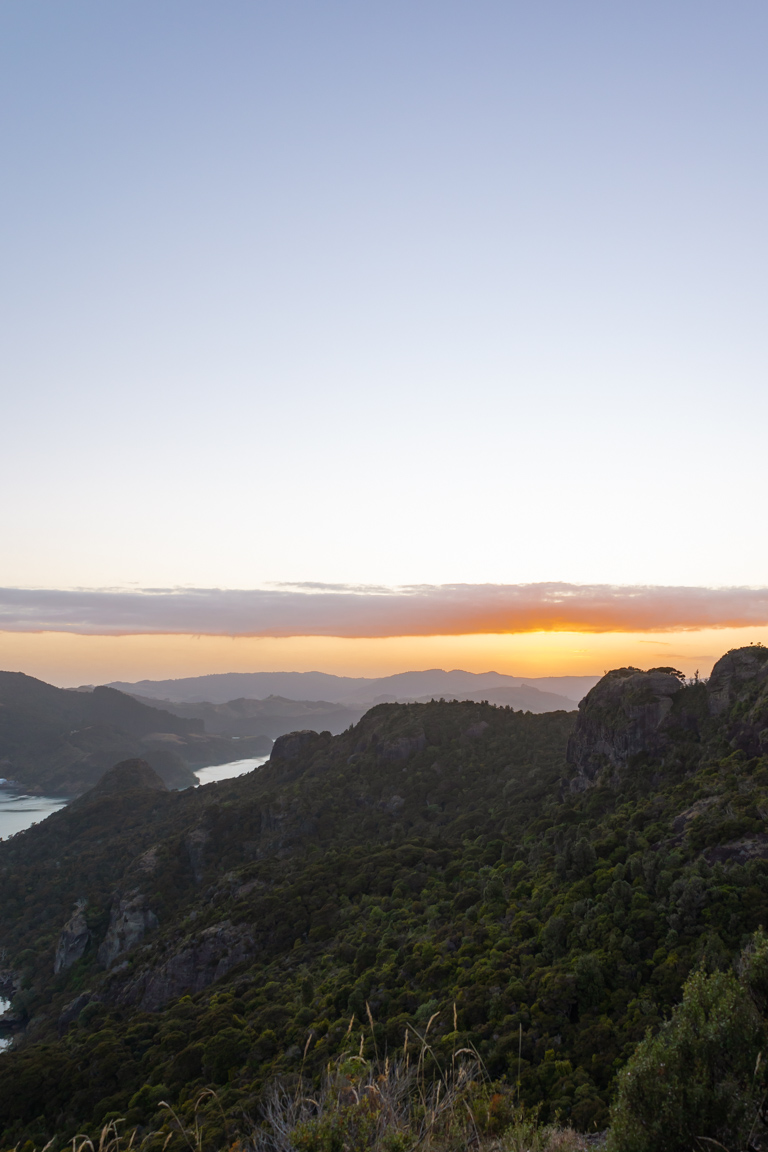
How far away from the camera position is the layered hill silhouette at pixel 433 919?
126 ft

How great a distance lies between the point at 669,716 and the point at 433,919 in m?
39.0

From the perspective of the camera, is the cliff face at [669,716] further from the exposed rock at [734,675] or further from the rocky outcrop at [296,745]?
the rocky outcrop at [296,745]

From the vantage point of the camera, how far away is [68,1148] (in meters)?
45.4

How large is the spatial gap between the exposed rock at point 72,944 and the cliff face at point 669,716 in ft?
313

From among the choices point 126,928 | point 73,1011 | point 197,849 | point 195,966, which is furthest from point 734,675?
point 126,928

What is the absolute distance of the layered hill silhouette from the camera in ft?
126

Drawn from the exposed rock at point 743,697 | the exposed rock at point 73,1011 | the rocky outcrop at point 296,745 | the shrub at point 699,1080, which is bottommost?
the exposed rock at point 73,1011

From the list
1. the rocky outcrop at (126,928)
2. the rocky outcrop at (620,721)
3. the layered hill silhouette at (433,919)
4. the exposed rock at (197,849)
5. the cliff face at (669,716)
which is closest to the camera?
the layered hill silhouette at (433,919)

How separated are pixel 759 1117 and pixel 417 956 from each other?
42.2 meters

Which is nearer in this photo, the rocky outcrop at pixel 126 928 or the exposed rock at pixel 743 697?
the exposed rock at pixel 743 697

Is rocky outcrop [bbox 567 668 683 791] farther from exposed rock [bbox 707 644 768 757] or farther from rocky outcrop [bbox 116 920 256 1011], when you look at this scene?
rocky outcrop [bbox 116 920 256 1011]

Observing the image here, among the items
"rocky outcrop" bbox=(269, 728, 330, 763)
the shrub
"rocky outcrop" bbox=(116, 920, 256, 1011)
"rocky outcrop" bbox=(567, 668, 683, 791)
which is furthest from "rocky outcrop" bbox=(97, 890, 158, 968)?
the shrub

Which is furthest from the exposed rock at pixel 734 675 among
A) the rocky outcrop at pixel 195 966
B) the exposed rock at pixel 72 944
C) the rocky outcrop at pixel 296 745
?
the exposed rock at pixel 72 944

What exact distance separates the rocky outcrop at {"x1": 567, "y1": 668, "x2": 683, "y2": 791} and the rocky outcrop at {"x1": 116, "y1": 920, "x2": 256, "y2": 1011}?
1978 inches
